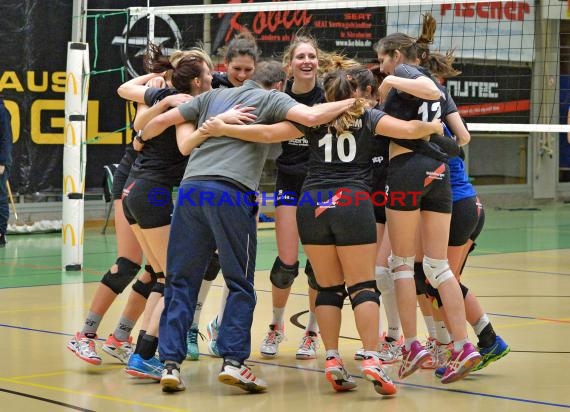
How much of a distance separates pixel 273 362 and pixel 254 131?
168cm

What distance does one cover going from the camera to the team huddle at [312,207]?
18.0 feet

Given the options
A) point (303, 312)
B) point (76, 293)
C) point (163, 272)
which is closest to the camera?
point (163, 272)

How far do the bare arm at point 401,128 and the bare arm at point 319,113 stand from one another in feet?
0.68

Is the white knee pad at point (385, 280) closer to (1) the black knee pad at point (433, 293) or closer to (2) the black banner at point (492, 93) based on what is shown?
(1) the black knee pad at point (433, 293)

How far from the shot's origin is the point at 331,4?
10984 mm

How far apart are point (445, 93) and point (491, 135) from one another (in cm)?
1474

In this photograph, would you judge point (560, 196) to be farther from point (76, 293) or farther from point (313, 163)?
point (313, 163)

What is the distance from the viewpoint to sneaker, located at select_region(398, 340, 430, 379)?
19.0 ft

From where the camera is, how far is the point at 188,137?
5.64m

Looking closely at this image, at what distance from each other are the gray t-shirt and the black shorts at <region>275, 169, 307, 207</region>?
91cm

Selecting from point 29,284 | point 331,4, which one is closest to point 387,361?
point 29,284

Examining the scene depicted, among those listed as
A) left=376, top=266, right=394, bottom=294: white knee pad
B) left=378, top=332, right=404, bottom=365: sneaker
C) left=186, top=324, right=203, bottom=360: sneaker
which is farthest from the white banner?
left=186, top=324, right=203, bottom=360: sneaker

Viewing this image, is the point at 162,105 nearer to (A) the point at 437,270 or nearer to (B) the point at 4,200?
(A) the point at 437,270

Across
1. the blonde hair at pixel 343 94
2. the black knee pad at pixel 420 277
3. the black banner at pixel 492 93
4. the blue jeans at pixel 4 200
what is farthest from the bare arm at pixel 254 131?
the black banner at pixel 492 93
